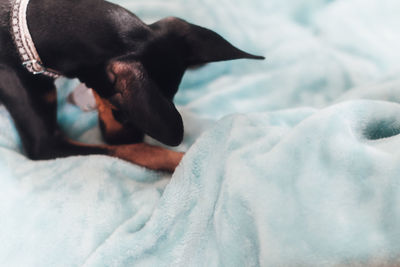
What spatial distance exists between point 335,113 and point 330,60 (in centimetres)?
55

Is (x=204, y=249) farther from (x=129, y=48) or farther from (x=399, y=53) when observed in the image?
(x=399, y=53)

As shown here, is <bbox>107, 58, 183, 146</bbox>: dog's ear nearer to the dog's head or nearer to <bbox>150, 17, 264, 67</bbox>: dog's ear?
the dog's head

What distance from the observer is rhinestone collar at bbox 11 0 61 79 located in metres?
0.92

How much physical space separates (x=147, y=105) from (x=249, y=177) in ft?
0.80

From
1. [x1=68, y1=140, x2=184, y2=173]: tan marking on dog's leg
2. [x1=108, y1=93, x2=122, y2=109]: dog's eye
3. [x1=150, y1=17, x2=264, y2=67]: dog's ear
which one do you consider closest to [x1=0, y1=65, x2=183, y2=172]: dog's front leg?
[x1=68, y1=140, x2=184, y2=173]: tan marking on dog's leg

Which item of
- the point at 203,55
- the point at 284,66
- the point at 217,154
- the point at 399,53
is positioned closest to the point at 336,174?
the point at 217,154

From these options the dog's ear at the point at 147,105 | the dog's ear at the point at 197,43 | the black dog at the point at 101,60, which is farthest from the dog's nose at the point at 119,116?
the dog's ear at the point at 197,43

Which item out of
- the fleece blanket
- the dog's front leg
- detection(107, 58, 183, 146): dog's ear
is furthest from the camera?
the dog's front leg

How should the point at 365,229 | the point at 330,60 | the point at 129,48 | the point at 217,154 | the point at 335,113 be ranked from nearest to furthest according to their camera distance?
the point at 365,229, the point at 335,113, the point at 217,154, the point at 129,48, the point at 330,60

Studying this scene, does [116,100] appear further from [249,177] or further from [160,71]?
[249,177]

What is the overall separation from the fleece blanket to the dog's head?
0.35 ft

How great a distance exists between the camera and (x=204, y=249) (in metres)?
0.65

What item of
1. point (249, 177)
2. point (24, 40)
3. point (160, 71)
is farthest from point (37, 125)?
point (249, 177)

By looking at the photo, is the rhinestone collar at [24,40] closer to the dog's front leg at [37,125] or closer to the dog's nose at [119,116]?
the dog's front leg at [37,125]
